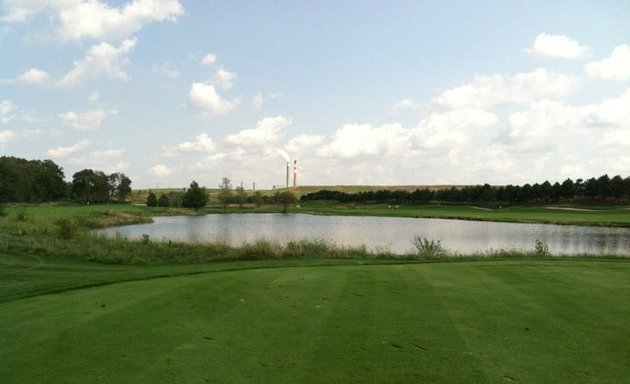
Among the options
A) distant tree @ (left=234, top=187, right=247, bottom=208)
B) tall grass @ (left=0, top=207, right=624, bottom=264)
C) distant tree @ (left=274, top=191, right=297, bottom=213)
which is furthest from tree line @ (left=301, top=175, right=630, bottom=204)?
tall grass @ (left=0, top=207, right=624, bottom=264)

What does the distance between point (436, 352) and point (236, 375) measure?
221 cm

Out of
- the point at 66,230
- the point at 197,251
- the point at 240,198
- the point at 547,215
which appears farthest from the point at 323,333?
the point at 240,198

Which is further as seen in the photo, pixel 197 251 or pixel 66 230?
pixel 66 230

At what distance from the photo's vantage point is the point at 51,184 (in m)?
112

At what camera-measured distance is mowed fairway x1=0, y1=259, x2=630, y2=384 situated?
485 centimetres

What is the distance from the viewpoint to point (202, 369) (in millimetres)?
4902

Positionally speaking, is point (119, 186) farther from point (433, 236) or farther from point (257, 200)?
point (433, 236)

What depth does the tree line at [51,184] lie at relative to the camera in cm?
9544

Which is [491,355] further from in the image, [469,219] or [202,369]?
[469,219]

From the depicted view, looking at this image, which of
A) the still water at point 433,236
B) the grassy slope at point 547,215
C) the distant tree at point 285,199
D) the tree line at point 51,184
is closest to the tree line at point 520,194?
the grassy slope at point 547,215

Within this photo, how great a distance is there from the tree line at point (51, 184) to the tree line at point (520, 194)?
206ft

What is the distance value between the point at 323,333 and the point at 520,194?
348ft

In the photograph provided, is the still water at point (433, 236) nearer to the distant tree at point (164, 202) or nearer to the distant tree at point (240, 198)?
the distant tree at point (164, 202)

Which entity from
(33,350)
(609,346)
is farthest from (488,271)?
(33,350)
